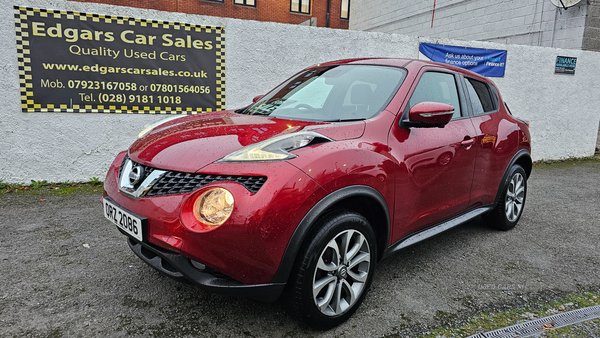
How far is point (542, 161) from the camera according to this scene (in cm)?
868

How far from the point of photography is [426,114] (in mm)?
2619

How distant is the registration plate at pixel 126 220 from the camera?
6.97ft

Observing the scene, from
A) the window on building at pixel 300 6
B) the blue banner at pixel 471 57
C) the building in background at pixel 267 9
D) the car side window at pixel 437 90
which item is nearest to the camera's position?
the car side window at pixel 437 90

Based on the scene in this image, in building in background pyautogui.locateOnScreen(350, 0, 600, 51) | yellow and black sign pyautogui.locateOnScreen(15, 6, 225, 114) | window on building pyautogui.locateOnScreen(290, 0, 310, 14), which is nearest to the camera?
yellow and black sign pyautogui.locateOnScreen(15, 6, 225, 114)

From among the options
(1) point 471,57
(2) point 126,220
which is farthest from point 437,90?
(1) point 471,57

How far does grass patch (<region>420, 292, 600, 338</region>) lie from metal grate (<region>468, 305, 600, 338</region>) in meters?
0.03

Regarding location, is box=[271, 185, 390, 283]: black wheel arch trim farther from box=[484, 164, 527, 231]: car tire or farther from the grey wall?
the grey wall

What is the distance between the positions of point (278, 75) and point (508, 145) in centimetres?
368

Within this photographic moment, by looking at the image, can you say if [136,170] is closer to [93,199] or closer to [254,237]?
[254,237]

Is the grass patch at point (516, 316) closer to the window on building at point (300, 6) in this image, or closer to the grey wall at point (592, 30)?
the grey wall at point (592, 30)

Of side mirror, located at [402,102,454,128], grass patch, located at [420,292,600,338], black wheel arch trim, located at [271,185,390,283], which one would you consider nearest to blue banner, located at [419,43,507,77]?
side mirror, located at [402,102,454,128]

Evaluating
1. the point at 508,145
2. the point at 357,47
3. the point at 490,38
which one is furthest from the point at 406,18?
the point at 508,145

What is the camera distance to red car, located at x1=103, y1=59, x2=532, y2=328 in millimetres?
1969

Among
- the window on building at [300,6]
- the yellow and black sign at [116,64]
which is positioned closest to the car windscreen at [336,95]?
the yellow and black sign at [116,64]
